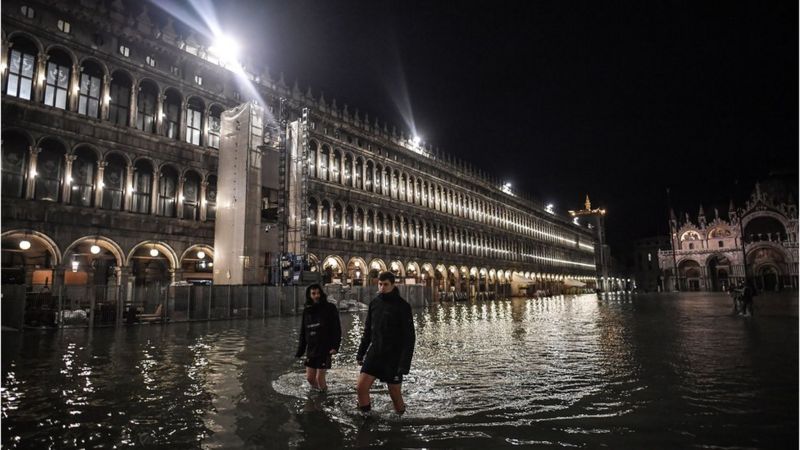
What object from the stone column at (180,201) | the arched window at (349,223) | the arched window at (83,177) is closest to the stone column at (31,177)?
the arched window at (83,177)

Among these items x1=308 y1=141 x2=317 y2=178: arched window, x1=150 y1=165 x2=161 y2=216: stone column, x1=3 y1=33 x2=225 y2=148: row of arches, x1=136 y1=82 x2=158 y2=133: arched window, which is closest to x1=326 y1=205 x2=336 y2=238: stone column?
x1=308 y1=141 x2=317 y2=178: arched window

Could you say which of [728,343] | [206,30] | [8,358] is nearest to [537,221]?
[206,30]

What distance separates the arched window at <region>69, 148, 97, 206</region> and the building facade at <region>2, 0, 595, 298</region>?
0.18 feet

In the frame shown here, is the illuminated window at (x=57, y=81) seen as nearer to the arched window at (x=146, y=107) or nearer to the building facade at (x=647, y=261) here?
the arched window at (x=146, y=107)

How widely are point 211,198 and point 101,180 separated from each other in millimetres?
5993

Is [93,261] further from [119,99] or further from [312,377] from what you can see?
[312,377]

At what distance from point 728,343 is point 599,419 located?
25.9 ft

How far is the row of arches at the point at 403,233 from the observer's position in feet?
120

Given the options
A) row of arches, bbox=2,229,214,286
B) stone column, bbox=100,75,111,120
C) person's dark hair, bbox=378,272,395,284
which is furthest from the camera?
stone column, bbox=100,75,111,120

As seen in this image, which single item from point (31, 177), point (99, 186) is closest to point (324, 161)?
point (99, 186)

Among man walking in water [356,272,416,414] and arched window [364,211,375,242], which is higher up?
arched window [364,211,375,242]

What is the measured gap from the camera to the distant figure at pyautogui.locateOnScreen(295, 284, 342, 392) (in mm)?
6543

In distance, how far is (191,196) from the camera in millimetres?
28375

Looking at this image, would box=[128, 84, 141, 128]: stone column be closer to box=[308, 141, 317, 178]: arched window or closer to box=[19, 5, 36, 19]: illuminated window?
box=[19, 5, 36, 19]: illuminated window
